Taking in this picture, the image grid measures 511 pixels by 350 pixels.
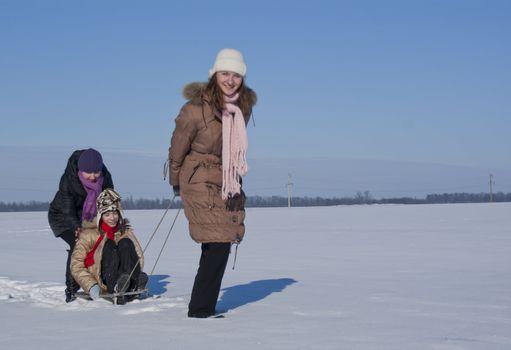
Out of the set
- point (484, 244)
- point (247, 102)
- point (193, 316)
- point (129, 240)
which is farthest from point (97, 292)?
point (484, 244)

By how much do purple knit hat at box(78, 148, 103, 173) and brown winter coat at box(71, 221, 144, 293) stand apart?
471 millimetres

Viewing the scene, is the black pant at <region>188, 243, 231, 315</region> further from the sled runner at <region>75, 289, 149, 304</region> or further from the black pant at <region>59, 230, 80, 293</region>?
the black pant at <region>59, 230, 80, 293</region>

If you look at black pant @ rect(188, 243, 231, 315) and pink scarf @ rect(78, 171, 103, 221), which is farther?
pink scarf @ rect(78, 171, 103, 221)

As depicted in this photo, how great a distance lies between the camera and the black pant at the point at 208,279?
14.9 ft

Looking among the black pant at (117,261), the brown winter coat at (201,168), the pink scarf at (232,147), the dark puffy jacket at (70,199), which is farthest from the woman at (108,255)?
the pink scarf at (232,147)

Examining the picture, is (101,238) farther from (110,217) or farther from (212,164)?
(212,164)

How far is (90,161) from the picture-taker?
18.4 feet

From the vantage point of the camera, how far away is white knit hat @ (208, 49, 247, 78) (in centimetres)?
454

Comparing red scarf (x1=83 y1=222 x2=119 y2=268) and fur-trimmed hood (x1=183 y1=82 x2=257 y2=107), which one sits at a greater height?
fur-trimmed hood (x1=183 y1=82 x2=257 y2=107)

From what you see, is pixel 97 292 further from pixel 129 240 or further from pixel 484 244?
pixel 484 244

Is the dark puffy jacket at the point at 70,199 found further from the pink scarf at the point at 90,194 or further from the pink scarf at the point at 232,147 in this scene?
the pink scarf at the point at 232,147

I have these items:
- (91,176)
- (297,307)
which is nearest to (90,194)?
(91,176)

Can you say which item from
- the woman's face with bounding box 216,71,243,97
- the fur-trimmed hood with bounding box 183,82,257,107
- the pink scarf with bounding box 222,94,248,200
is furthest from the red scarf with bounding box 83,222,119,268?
the woman's face with bounding box 216,71,243,97

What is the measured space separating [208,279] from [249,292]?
146 centimetres
